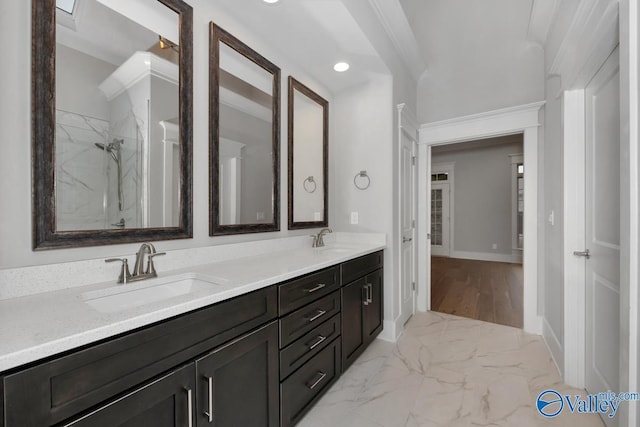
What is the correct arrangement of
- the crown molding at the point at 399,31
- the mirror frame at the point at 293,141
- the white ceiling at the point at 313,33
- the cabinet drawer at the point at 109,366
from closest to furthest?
1. the cabinet drawer at the point at 109,366
2. the white ceiling at the point at 313,33
3. the crown molding at the point at 399,31
4. the mirror frame at the point at 293,141

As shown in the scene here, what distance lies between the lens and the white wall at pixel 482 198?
6.24m

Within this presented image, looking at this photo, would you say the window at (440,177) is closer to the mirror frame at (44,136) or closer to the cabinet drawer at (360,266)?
the cabinet drawer at (360,266)

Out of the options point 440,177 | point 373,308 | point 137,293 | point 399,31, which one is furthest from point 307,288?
point 440,177

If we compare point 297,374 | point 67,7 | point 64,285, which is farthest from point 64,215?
point 297,374

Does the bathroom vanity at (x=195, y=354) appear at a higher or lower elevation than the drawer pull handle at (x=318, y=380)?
higher

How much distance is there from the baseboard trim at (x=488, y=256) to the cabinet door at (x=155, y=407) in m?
6.89

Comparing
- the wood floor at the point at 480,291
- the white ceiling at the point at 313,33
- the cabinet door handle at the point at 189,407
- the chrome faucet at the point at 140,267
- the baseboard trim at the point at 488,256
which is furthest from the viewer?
the baseboard trim at the point at 488,256

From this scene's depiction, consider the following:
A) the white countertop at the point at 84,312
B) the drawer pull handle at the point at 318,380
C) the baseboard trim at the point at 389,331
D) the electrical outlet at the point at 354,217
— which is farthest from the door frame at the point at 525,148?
the white countertop at the point at 84,312

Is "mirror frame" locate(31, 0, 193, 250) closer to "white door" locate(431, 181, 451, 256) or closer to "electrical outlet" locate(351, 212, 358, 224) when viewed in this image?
"electrical outlet" locate(351, 212, 358, 224)

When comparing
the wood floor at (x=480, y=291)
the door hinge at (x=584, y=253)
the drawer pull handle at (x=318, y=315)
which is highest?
the door hinge at (x=584, y=253)

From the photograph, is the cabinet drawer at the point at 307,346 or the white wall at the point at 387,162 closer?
the cabinet drawer at the point at 307,346

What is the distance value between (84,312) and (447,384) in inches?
82.8

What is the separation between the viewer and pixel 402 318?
2.80 m

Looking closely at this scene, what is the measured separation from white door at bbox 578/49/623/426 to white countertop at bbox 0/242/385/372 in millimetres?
1633
